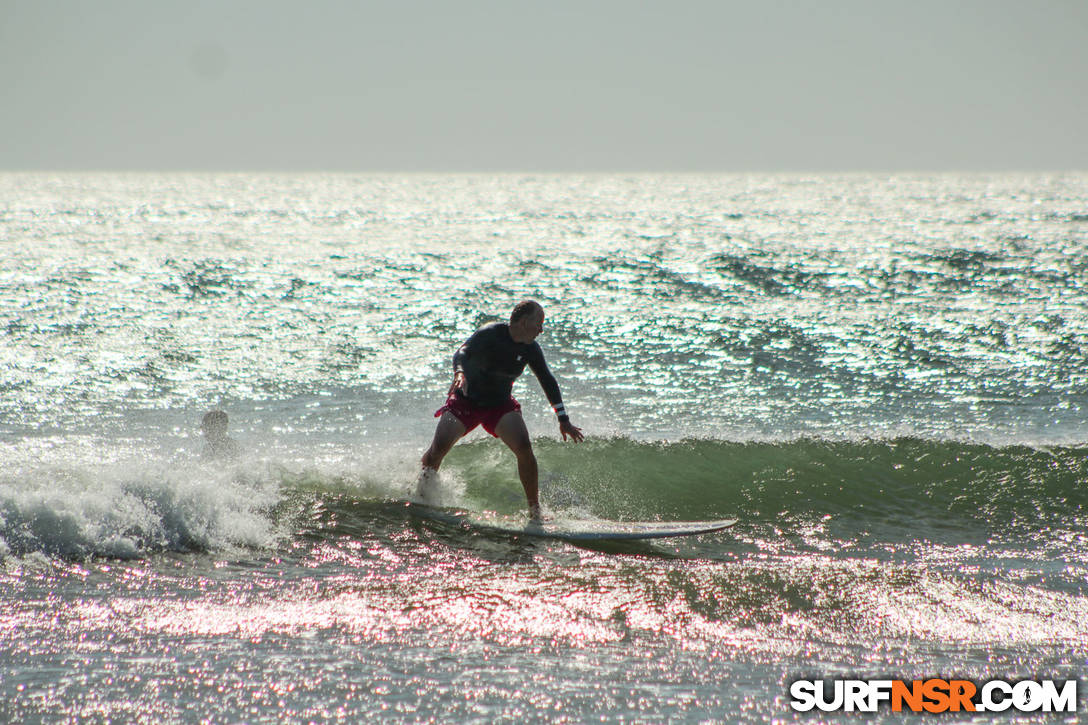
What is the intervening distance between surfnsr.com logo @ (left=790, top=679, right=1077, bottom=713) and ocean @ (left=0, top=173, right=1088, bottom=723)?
0.31ft

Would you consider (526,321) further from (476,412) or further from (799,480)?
(799,480)

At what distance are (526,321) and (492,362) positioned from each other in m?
0.50

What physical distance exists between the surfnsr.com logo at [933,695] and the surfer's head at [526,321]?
3627mm

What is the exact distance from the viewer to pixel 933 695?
440 centimetres

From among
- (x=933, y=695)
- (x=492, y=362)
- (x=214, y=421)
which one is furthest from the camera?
(x=214, y=421)

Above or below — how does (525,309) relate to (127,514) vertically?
above

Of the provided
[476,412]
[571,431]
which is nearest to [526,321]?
[476,412]

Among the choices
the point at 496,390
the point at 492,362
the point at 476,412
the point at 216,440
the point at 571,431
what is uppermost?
the point at 492,362

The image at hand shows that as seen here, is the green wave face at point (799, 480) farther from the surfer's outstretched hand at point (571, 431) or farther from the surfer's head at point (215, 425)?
the surfer's head at point (215, 425)

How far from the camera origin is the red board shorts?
24.7 ft

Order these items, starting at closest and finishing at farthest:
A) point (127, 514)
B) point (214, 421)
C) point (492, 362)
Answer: point (127, 514) < point (492, 362) < point (214, 421)

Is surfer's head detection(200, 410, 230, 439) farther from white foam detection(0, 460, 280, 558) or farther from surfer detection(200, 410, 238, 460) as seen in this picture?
white foam detection(0, 460, 280, 558)

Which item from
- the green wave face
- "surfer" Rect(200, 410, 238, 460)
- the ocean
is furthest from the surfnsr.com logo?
"surfer" Rect(200, 410, 238, 460)

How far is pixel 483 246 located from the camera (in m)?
56.5
